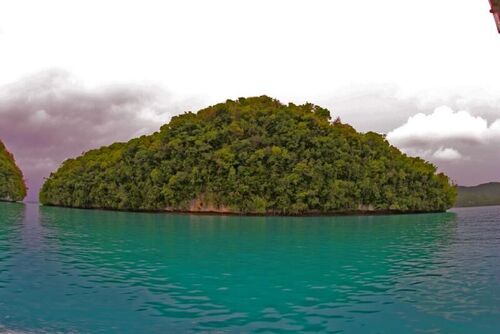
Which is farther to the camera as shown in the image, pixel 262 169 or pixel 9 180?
pixel 9 180

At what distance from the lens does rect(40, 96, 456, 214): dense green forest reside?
9419 cm

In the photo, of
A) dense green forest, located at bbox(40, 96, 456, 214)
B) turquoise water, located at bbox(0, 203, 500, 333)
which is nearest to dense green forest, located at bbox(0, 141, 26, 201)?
dense green forest, located at bbox(40, 96, 456, 214)

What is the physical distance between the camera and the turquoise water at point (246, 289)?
44.9ft

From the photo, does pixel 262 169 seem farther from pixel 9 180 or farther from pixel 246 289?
pixel 9 180

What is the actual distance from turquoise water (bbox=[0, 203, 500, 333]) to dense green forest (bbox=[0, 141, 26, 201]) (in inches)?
Result: 5491

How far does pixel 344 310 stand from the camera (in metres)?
15.1

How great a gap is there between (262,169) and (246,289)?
76.1 meters

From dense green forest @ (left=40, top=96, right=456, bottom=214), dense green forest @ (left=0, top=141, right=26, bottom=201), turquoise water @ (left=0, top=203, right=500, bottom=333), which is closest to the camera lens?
turquoise water @ (left=0, top=203, right=500, bottom=333)

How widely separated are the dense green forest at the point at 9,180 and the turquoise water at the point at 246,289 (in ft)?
458

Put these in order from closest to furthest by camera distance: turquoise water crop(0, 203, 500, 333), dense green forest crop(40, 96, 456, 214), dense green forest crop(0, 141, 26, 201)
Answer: turquoise water crop(0, 203, 500, 333), dense green forest crop(40, 96, 456, 214), dense green forest crop(0, 141, 26, 201)

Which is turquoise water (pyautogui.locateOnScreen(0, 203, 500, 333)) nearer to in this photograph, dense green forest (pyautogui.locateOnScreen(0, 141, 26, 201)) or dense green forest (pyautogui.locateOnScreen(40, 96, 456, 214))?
dense green forest (pyautogui.locateOnScreen(40, 96, 456, 214))

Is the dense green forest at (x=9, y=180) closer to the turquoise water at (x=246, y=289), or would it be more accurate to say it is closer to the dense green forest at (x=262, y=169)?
the dense green forest at (x=262, y=169)

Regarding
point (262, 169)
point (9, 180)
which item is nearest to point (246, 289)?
point (262, 169)

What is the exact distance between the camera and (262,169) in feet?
310
